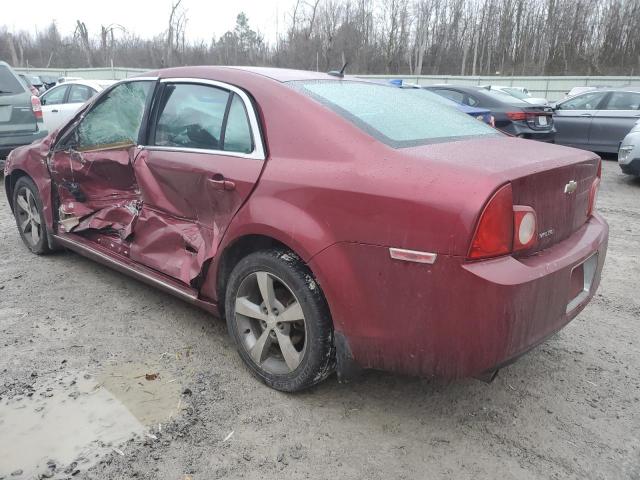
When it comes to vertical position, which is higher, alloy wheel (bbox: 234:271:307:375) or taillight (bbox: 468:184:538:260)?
taillight (bbox: 468:184:538:260)

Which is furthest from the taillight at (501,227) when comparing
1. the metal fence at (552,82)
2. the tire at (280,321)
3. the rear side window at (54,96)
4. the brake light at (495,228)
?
the metal fence at (552,82)

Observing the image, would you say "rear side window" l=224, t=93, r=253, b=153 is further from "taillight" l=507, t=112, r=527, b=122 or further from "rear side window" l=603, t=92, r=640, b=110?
"rear side window" l=603, t=92, r=640, b=110

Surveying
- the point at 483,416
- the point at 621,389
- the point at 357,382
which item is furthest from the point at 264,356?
the point at 621,389

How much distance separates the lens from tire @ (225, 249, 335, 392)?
8.08 ft

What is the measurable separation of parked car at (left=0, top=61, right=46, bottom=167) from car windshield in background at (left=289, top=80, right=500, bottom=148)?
655 cm

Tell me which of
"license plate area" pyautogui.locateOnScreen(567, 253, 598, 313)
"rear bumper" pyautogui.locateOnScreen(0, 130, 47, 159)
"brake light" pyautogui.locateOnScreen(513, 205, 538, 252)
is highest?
"brake light" pyautogui.locateOnScreen(513, 205, 538, 252)

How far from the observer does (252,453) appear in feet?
7.51

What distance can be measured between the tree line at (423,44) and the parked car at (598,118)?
93.0 feet

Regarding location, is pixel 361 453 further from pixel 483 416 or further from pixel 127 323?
pixel 127 323

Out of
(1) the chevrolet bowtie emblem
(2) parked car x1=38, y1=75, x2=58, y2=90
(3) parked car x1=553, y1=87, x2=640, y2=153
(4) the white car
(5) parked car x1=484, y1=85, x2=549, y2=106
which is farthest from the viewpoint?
(2) parked car x1=38, y1=75, x2=58, y2=90

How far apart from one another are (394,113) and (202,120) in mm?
1099

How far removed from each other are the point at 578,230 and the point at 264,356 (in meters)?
1.71

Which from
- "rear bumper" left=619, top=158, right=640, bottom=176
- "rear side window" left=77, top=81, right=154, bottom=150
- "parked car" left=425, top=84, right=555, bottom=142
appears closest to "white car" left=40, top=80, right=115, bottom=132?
"parked car" left=425, top=84, right=555, bottom=142

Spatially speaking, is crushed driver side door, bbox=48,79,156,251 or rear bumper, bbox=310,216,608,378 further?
crushed driver side door, bbox=48,79,156,251
